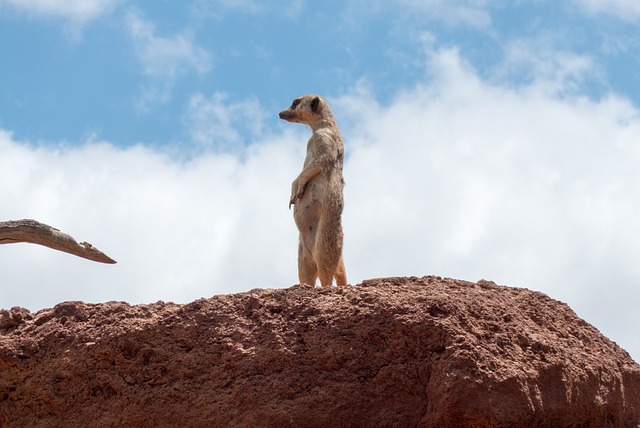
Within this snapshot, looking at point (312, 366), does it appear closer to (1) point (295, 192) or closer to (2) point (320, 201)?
(2) point (320, 201)

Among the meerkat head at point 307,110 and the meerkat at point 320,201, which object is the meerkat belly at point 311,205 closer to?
the meerkat at point 320,201

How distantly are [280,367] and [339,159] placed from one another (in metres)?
5.83

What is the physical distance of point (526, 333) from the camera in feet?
17.5

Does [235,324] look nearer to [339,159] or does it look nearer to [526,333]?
[526,333]

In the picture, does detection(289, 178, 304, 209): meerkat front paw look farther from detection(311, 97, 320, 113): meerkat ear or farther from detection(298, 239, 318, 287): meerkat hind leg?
detection(311, 97, 320, 113): meerkat ear

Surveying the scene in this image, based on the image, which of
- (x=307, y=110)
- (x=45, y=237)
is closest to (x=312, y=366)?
(x=45, y=237)

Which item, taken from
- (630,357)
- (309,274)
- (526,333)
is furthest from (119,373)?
(309,274)

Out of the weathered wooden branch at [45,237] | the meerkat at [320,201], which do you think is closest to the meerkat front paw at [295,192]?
the meerkat at [320,201]

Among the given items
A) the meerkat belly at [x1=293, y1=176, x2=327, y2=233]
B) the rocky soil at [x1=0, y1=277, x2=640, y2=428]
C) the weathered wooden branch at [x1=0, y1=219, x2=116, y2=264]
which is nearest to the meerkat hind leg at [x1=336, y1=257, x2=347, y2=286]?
the meerkat belly at [x1=293, y1=176, x2=327, y2=233]

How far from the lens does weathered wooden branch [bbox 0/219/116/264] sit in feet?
22.8

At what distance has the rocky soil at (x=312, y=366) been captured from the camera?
500 centimetres

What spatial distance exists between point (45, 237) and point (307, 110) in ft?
16.0

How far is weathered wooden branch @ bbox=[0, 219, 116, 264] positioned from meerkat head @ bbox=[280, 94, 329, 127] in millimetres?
4711

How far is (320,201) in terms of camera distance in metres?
10.3
